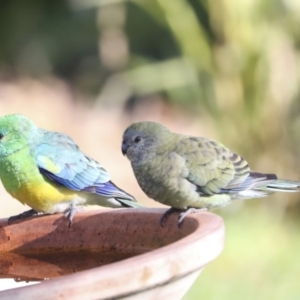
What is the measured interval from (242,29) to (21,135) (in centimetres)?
291

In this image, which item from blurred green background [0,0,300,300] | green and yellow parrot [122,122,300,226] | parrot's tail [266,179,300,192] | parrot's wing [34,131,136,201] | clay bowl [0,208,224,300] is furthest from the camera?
blurred green background [0,0,300,300]

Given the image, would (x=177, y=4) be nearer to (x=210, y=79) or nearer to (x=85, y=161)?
(x=210, y=79)

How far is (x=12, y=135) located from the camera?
10.3 feet

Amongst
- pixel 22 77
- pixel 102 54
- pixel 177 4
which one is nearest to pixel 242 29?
pixel 177 4

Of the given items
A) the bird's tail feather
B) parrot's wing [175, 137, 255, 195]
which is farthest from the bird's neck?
the bird's tail feather

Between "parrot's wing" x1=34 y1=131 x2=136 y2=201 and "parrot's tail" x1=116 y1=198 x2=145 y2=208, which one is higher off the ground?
"parrot's wing" x1=34 y1=131 x2=136 y2=201

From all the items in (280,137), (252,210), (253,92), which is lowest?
(252,210)

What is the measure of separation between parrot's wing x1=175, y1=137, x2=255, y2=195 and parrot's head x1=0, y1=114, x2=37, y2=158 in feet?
2.30

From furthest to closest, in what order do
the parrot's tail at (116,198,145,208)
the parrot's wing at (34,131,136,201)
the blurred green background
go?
1. the blurred green background
2. the parrot's tail at (116,198,145,208)
3. the parrot's wing at (34,131,136,201)

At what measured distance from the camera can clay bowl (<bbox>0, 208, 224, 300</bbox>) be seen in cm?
153

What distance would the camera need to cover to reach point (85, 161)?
324 cm

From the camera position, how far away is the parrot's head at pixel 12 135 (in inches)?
123

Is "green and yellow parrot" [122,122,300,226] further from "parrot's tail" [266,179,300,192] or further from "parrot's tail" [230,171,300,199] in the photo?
"parrot's tail" [266,179,300,192]

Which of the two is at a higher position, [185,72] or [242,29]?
[242,29]
